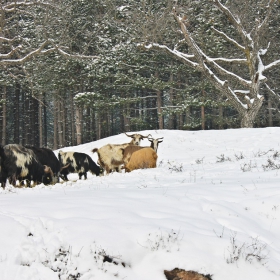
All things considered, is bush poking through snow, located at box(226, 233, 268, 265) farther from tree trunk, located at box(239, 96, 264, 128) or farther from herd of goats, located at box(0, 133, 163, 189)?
tree trunk, located at box(239, 96, 264, 128)

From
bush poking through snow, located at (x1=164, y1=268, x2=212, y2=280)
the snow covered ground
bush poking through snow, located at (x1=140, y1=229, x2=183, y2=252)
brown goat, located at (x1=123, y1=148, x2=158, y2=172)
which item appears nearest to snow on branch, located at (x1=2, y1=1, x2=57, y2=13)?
brown goat, located at (x1=123, y1=148, x2=158, y2=172)

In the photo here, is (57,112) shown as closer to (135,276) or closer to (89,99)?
(89,99)

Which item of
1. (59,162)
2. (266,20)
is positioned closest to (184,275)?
(59,162)

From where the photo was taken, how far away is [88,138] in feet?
126

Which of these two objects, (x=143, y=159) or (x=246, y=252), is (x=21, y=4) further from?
(x=246, y=252)

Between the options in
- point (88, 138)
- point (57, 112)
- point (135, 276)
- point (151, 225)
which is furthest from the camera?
point (88, 138)

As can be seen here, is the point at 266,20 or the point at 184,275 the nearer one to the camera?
the point at 184,275

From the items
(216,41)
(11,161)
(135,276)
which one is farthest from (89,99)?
(135,276)

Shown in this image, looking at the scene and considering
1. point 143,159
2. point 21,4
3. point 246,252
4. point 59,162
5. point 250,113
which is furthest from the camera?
point 250,113

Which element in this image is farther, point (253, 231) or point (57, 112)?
point (57, 112)

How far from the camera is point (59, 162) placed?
1195cm

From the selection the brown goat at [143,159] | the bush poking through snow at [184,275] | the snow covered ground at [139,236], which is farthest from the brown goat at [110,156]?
the bush poking through snow at [184,275]

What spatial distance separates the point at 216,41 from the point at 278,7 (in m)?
5.61

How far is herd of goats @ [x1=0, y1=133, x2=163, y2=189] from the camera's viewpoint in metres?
8.80
